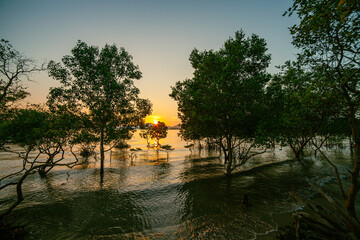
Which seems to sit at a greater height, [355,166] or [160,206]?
[355,166]

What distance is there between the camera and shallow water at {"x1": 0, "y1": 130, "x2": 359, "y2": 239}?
367 inches

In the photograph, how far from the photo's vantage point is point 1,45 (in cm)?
1217

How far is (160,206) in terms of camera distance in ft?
41.6

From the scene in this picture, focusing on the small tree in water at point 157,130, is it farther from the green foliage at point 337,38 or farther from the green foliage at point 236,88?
the green foliage at point 337,38

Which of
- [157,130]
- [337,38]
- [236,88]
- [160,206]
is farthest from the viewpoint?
[157,130]

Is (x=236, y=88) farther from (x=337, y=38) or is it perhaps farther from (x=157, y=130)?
(x=157, y=130)

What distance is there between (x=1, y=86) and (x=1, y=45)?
146 inches

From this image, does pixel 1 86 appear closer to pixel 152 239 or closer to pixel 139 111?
pixel 139 111

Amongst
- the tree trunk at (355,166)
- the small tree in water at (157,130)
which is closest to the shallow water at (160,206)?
the tree trunk at (355,166)

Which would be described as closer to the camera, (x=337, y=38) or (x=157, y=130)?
(x=337, y=38)

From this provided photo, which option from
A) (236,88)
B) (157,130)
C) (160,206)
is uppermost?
(236,88)

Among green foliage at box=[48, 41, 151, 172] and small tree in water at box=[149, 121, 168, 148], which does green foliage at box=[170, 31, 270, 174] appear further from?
small tree in water at box=[149, 121, 168, 148]

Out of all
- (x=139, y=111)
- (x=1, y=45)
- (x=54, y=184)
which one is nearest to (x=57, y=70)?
(x=1, y=45)

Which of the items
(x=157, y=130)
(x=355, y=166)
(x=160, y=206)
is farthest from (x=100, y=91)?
(x=157, y=130)
